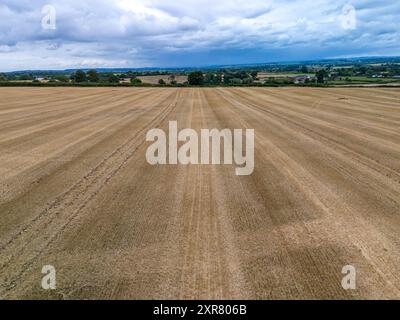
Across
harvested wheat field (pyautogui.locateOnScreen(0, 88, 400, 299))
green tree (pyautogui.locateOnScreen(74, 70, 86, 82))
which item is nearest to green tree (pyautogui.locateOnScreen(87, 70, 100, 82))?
green tree (pyautogui.locateOnScreen(74, 70, 86, 82))

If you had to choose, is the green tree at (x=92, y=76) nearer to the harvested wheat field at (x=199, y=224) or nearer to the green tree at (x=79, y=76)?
the green tree at (x=79, y=76)

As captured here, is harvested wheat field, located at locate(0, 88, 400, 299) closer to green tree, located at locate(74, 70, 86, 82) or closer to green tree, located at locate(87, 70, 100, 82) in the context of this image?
green tree, located at locate(74, 70, 86, 82)

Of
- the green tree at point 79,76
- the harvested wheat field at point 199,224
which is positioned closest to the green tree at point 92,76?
the green tree at point 79,76

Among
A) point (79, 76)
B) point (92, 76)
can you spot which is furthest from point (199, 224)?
point (92, 76)

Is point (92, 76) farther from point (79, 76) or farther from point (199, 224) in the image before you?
point (199, 224)

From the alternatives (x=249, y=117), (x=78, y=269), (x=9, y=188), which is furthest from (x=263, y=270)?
(x=249, y=117)

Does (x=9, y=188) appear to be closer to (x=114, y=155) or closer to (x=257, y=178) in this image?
(x=114, y=155)

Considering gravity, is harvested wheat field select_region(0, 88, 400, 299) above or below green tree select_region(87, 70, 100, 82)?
below

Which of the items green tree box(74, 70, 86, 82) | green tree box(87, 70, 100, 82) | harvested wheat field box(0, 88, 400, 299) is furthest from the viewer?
green tree box(87, 70, 100, 82)
